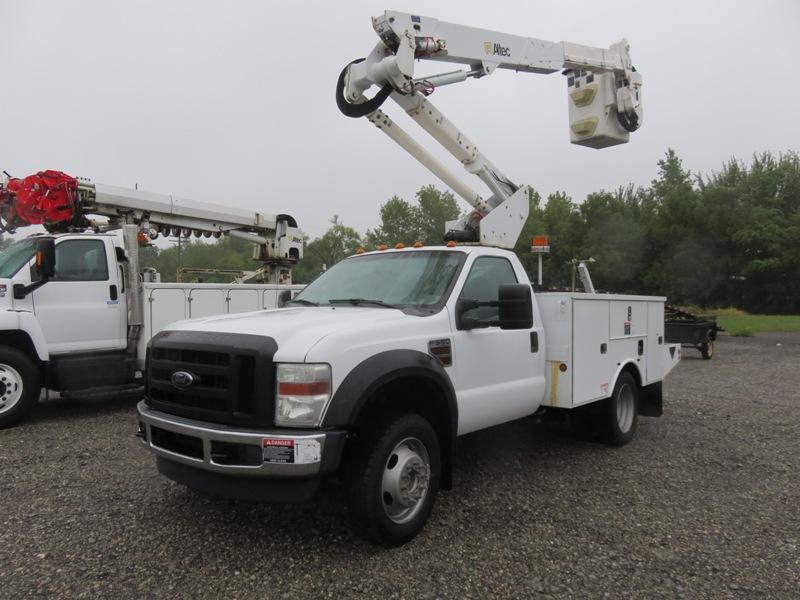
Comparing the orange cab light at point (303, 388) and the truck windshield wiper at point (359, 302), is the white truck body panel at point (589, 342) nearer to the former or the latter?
the truck windshield wiper at point (359, 302)

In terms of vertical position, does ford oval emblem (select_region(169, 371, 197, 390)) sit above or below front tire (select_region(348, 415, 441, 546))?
above

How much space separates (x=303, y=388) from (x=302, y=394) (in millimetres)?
34

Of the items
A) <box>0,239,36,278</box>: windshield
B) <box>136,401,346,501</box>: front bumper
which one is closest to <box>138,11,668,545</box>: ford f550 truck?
<box>136,401,346,501</box>: front bumper

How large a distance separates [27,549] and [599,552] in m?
3.46

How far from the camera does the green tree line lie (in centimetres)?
4075

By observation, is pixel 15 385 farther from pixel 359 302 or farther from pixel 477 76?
pixel 477 76

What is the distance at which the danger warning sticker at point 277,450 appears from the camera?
3113 millimetres

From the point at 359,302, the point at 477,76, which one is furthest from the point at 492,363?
the point at 477,76

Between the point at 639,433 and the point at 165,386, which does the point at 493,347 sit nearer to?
the point at 165,386

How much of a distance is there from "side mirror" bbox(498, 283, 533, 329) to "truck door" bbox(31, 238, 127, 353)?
5.77 m

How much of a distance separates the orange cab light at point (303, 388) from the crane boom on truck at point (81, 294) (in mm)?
2632

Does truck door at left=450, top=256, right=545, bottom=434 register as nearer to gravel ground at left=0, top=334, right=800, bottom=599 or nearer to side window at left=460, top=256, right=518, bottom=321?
side window at left=460, top=256, right=518, bottom=321

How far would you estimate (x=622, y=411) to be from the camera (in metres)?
6.07

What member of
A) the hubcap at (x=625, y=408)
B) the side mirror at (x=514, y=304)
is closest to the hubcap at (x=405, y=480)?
the side mirror at (x=514, y=304)
